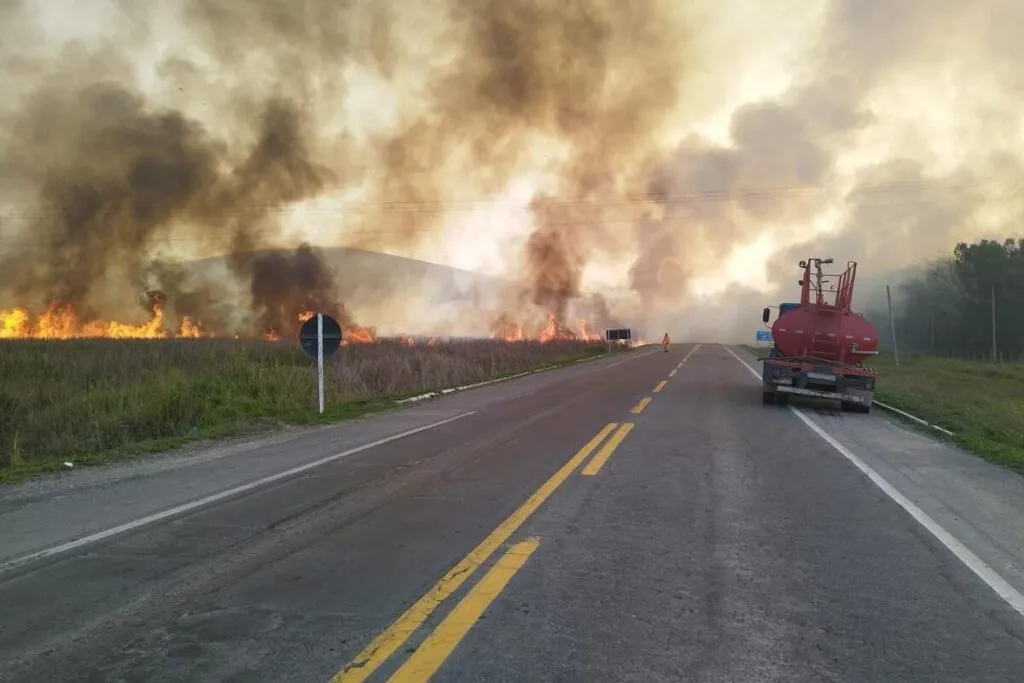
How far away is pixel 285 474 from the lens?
7.15m

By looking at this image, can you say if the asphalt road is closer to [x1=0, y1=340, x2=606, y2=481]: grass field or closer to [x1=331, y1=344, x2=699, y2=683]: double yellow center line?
[x1=331, y1=344, x2=699, y2=683]: double yellow center line

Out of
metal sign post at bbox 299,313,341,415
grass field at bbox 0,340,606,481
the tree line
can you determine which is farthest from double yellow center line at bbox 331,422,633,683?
the tree line

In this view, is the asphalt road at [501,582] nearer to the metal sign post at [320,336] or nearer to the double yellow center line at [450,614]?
the double yellow center line at [450,614]

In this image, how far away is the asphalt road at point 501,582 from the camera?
9.78 ft

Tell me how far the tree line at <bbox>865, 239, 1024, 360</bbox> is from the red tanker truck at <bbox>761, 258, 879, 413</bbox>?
54.5m

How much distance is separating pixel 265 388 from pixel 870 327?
13083 millimetres

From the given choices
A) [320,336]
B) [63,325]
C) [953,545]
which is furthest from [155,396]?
[63,325]

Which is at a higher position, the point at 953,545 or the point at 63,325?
the point at 63,325

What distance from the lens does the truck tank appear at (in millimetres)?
14156

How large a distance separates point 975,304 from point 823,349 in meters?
65.2

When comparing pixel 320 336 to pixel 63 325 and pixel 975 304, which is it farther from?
pixel 975 304

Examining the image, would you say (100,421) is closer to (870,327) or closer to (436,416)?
(436,416)

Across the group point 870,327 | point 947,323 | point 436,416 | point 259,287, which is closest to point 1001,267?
point 947,323

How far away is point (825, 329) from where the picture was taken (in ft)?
47.0
